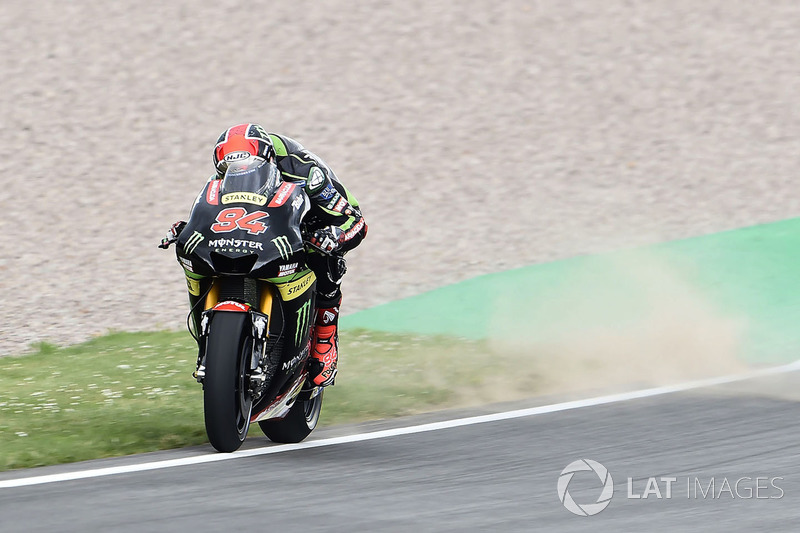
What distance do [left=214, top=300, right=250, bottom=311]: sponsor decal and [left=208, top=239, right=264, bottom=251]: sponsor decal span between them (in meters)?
0.28

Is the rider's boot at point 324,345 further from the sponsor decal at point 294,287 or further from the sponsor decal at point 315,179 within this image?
the sponsor decal at point 315,179

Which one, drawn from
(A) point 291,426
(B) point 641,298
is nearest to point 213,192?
(A) point 291,426

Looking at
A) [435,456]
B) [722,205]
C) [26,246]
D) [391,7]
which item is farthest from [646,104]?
[435,456]

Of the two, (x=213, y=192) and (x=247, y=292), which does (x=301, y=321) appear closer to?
(x=247, y=292)

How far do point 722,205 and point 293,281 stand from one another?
32.6ft

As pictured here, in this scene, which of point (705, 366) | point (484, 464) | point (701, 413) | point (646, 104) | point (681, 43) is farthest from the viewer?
point (681, 43)

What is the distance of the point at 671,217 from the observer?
14992 millimetres

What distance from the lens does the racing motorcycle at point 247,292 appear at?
6.06 meters

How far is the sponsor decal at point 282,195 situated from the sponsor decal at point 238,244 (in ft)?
0.98

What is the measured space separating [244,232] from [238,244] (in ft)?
0.27

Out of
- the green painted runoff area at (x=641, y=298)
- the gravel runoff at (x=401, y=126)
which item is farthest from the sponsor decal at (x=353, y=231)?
the gravel runoff at (x=401, y=126)

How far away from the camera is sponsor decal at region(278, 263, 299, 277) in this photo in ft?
20.8

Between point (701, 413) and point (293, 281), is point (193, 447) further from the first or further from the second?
point (701, 413)
